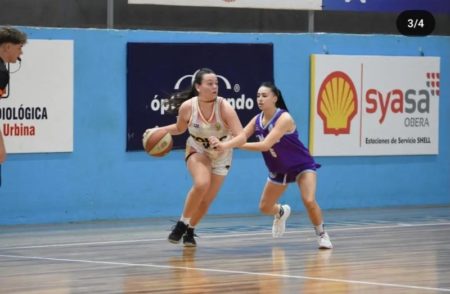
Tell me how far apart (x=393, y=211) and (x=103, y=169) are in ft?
15.4

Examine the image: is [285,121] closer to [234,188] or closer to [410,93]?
[234,188]

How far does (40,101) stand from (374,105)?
5.65 m

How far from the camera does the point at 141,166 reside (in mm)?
17766

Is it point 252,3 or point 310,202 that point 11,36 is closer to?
point 310,202

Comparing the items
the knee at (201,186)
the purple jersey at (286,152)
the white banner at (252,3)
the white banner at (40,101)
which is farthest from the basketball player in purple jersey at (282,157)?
the white banner at (252,3)

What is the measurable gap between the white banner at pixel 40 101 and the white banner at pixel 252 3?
1.37 metres

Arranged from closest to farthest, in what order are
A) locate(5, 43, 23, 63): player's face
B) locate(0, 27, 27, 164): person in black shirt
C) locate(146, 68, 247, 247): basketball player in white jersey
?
locate(0, 27, 27, 164): person in black shirt, locate(5, 43, 23, 63): player's face, locate(146, 68, 247, 247): basketball player in white jersey

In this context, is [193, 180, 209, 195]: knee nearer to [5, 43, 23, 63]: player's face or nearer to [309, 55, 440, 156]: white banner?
[5, 43, 23, 63]: player's face

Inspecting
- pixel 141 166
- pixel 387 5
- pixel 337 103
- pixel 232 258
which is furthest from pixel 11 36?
pixel 387 5

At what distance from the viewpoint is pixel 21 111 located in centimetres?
1658

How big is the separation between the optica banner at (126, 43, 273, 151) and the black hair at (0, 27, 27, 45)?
5.24m

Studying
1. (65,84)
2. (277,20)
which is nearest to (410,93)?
(277,20)

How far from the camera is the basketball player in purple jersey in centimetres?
1408

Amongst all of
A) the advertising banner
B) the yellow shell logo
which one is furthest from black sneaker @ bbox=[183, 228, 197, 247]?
the advertising banner
